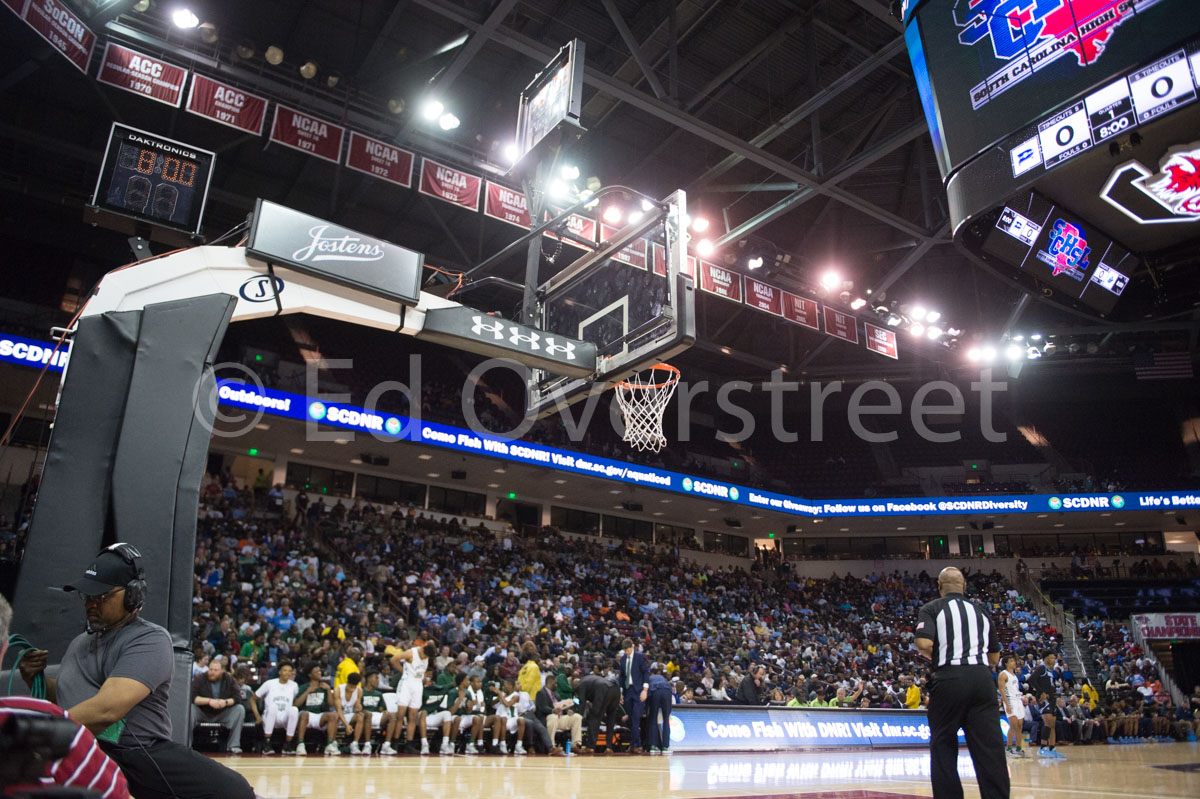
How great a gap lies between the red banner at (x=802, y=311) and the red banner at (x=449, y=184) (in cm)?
757

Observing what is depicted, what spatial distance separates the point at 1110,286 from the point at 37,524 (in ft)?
26.9

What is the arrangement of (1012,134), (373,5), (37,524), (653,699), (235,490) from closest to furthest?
(37,524)
(1012,134)
(653,699)
(373,5)
(235,490)

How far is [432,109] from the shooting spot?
1287 cm

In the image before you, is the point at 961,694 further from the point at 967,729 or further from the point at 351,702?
the point at 351,702

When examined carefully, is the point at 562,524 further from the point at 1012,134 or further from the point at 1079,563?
the point at 1012,134

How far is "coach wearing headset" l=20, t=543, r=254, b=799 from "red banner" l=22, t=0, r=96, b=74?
9.62 m

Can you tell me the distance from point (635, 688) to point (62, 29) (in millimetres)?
11691

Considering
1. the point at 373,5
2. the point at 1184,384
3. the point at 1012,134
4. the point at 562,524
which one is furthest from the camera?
the point at 1184,384

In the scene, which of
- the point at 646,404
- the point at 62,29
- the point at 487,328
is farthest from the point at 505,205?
the point at 487,328

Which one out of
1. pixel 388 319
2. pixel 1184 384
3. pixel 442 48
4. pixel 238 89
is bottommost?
pixel 388 319

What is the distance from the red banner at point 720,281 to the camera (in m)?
15.8

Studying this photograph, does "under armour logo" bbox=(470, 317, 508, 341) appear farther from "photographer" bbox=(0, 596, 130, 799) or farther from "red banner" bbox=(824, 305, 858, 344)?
"red banner" bbox=(824, 305, 858, 344)

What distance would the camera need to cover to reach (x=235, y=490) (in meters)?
18.6

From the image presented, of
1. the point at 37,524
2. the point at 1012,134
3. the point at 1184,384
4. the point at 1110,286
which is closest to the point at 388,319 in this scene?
the point at 37,524
